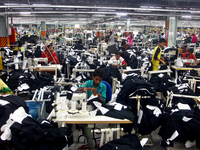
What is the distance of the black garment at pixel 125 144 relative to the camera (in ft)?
6.69

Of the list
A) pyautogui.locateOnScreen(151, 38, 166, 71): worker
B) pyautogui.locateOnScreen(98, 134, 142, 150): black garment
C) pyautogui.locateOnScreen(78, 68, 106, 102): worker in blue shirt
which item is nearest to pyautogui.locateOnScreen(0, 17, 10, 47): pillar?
pyautogui.locateOnScreen(151, 38, 166, 71): worker

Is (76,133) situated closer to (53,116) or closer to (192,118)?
(53,116)

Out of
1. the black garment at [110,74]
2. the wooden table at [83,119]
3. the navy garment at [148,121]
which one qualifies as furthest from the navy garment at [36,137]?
the black garment at [110,74]

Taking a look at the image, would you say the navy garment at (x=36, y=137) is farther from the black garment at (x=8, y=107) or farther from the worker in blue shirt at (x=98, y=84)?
the worker in blue shirt at (x=98, y=84)

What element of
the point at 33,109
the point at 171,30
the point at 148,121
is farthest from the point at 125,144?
the point at 171,30

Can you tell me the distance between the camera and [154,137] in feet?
12.1

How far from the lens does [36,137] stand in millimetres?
2018

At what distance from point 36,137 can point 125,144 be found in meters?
0.86

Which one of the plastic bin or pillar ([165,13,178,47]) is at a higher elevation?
pillar ([165,13,178,47])

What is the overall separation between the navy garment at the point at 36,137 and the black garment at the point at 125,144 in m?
0.41

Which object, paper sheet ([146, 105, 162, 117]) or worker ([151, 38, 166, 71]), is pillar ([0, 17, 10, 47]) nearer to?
worker ([151, 38, 166, 71])

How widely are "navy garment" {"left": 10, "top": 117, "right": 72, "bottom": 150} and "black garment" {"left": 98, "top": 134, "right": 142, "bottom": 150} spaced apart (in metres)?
0.41

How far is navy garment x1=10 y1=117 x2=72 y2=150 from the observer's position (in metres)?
2.01

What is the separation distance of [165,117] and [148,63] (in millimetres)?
3729
